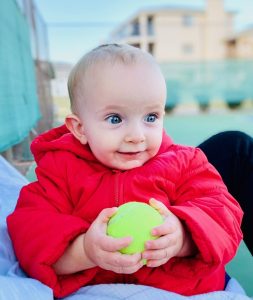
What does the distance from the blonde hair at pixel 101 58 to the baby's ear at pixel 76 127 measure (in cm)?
4

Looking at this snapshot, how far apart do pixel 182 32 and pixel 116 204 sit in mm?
18040

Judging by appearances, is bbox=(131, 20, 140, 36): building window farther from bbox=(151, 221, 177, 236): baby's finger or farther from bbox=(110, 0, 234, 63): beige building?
bbox=(151, 221, 177, 236): baby's finger

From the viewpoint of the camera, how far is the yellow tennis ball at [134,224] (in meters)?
0.67

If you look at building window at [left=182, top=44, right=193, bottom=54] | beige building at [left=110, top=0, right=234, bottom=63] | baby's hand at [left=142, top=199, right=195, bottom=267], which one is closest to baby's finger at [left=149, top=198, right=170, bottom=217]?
baby's hand at [left=142, top=199, right=195, bottom=267]

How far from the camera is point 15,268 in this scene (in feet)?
2.65

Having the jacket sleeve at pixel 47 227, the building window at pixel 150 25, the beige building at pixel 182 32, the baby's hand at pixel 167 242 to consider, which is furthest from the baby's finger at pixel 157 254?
the building window at pixel 150 25

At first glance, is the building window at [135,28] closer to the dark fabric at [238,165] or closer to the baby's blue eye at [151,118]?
the dark fabric at [238,165]

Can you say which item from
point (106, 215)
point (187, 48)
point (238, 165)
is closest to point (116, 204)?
point (106, 215)

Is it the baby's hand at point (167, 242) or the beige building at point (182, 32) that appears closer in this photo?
the baby's hand at point (167, 242)

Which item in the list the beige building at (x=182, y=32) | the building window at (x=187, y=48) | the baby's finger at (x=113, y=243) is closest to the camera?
the baby's finger at (x=113, y=243)

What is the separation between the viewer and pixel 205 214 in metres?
0.77

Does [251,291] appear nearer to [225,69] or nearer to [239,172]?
[239,172]

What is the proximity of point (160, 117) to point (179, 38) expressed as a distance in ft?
60.3

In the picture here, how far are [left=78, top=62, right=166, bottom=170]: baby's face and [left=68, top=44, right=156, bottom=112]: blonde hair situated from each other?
0.6 inches
